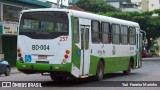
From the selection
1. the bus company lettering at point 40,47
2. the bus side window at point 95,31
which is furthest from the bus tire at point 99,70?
the bus company lettering at point 40,47

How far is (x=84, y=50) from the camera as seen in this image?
1822cm

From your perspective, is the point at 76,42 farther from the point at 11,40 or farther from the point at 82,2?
the point at 82,2

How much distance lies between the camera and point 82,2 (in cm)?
9225

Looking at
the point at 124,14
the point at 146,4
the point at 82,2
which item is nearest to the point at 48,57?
the point at 124,14

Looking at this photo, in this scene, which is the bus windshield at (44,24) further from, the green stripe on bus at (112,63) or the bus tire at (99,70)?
the bus tire at (99,70)

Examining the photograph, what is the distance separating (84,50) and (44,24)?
6.68ft

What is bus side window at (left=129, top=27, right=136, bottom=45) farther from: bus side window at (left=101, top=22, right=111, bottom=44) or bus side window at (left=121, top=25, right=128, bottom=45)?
bus side window at (left=101, top=22, right=111, bottom=44)

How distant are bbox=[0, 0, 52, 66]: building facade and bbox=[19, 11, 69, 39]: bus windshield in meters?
18.7

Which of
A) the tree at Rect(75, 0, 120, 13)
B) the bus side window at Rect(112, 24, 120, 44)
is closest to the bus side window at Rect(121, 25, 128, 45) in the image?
the bus side window at Rect(112, 24, 120, 44)

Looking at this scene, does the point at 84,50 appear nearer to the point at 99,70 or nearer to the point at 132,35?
the point at 99,70

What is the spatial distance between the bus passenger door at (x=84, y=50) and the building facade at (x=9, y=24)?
742 inches

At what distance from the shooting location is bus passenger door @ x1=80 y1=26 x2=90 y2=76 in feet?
59.1

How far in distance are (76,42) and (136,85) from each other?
3085 mm

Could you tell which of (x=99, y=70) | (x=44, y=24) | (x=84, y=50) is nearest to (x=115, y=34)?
(x=99, y=70)
